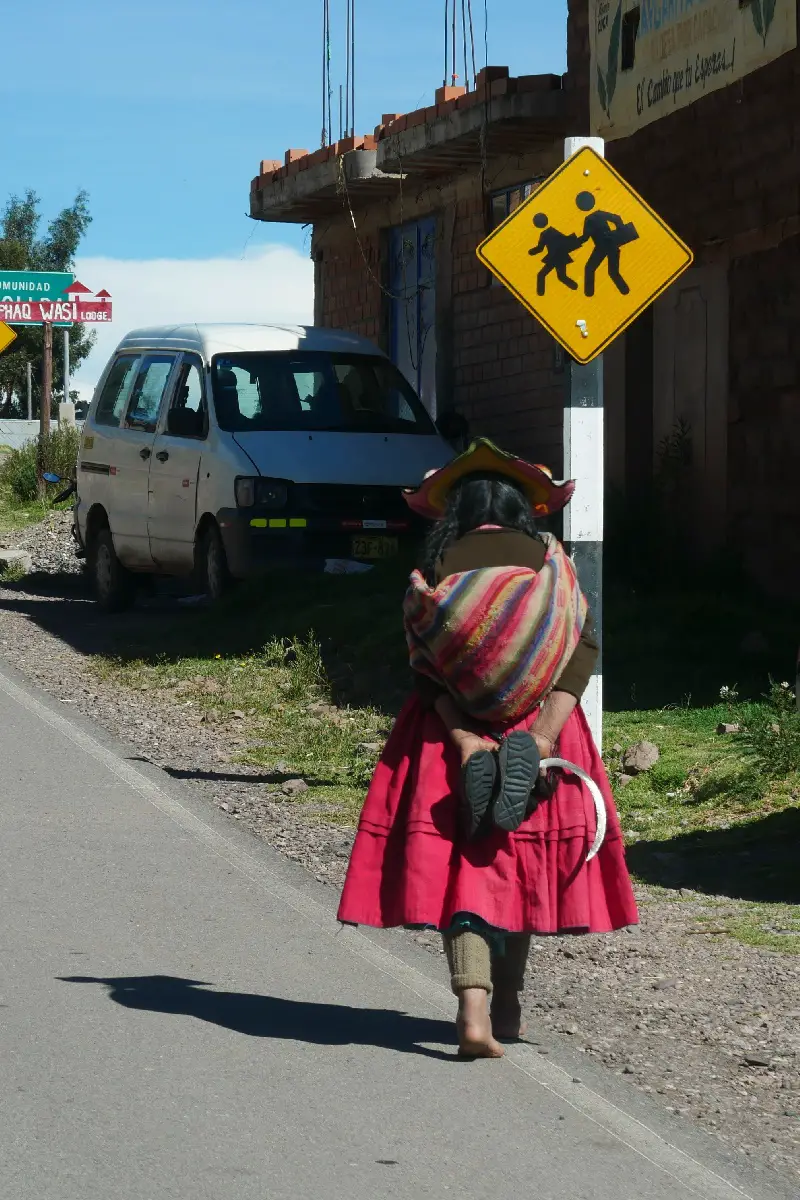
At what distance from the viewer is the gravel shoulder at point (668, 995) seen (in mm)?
4914

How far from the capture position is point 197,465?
49.5ft

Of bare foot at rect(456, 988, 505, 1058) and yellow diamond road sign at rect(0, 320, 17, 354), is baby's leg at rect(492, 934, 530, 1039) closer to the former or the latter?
bare foot at rect(456, 988, 505, 1058)

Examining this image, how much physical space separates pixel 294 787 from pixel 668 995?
3.82m

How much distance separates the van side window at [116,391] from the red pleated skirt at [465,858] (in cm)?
1185

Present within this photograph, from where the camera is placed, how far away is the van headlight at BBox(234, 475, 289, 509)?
14.4 metres

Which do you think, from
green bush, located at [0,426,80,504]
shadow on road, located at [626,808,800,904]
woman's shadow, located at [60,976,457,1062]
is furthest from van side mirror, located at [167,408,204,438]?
green bush, located at [0,426,80,504]

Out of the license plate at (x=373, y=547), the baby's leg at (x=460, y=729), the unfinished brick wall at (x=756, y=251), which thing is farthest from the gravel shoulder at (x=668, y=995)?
the unfinished brick wall at (x=756, y=251)

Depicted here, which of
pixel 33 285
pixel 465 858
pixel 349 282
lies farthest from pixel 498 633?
pixel 33 285

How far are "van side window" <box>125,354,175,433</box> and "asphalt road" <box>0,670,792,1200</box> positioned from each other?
28.6 ft

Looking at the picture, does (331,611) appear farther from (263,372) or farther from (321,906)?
(321,906)

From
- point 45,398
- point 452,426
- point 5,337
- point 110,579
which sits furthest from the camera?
point 45,398

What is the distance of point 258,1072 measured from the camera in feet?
16.6

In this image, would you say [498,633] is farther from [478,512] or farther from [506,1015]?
[506,1015]

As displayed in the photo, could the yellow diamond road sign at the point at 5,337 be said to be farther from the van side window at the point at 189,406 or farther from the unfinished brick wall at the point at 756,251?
the unfinished brick wall at the point at 756,251
